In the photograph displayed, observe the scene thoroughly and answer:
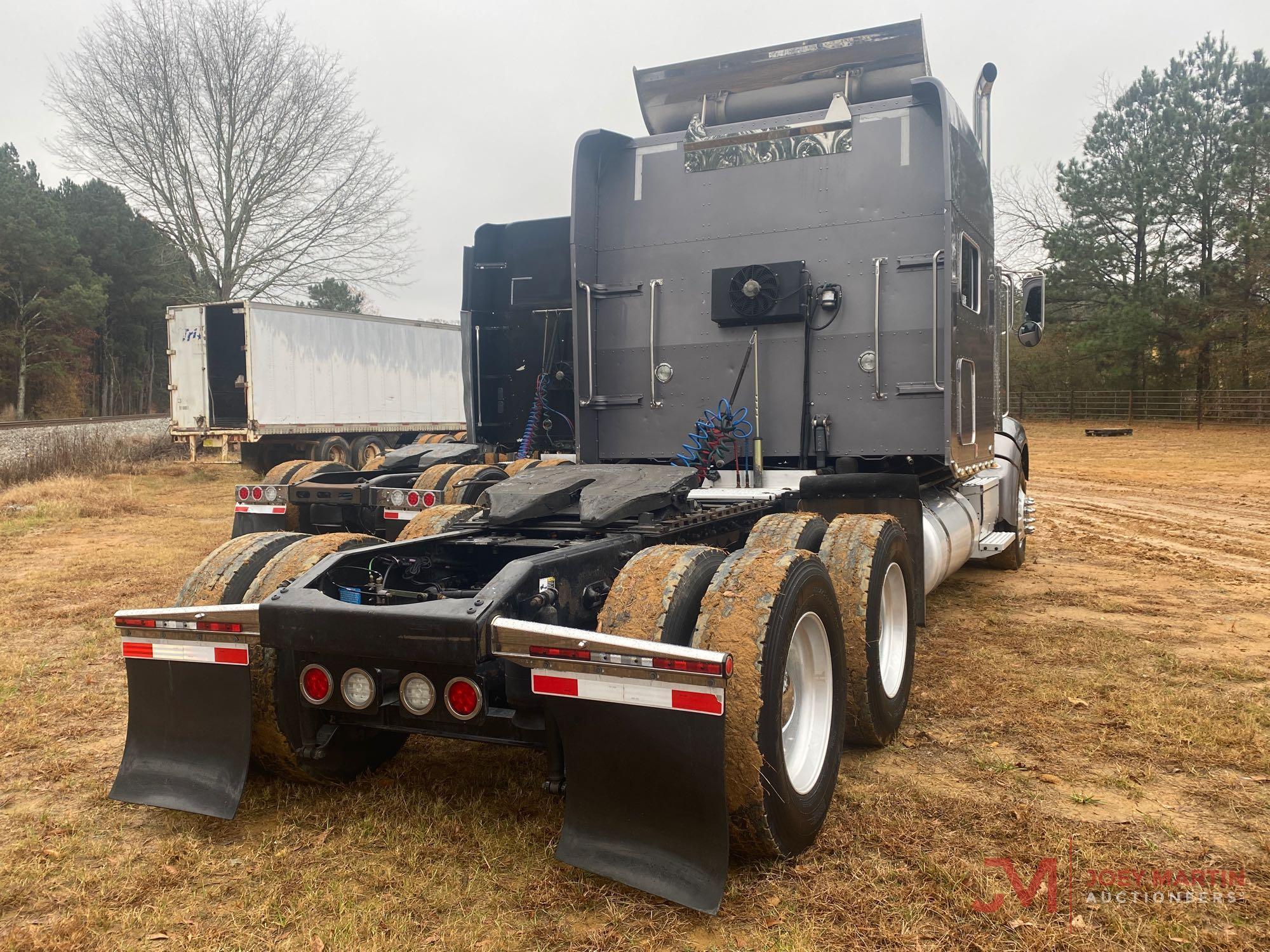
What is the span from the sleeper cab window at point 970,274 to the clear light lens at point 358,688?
484cm

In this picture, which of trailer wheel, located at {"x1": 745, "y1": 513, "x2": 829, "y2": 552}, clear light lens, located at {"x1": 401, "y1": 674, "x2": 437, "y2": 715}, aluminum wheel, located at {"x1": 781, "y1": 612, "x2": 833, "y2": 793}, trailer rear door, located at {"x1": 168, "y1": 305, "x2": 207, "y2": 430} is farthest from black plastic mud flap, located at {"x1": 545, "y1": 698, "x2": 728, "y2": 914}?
trailer rear door, located at {"x1": 168, "y1": 305, "x2": 207, "y2": 430}

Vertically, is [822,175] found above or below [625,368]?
above

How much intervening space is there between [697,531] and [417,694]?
174cm

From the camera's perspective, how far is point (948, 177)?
5.91 metres

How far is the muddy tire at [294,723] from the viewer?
11.4 feet

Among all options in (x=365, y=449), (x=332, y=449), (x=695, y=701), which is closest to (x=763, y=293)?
(x=695, y=701)

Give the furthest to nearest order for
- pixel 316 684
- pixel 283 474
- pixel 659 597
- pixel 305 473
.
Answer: pixel 283 474 < pixel 305 473 < pixel 316 684 < pixel 659 597

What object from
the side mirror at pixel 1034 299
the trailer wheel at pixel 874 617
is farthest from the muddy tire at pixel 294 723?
the side mirror at pixel 1034 299

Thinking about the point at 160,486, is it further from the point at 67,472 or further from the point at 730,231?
the point at 730,231

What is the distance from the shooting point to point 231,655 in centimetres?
340

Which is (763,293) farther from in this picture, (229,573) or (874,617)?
(229,573)

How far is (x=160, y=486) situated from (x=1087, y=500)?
1762cm

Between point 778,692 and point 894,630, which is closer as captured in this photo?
point 778,692

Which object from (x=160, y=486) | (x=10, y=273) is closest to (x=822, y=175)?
(x=160, y=486)
